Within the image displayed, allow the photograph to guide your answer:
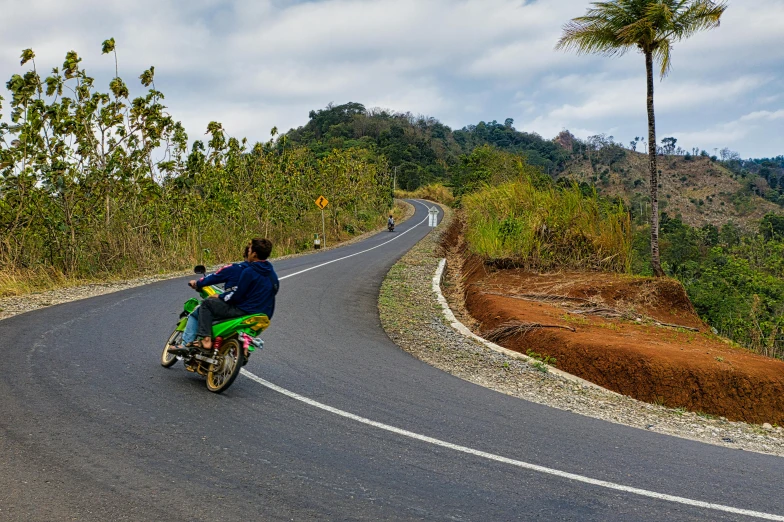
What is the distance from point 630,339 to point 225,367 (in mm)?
6423

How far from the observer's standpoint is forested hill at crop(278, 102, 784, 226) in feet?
352

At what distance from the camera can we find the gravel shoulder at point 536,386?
677cm

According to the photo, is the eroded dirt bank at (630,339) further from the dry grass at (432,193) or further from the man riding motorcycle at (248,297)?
the dry grass at (432,193)

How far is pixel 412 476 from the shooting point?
4570mm

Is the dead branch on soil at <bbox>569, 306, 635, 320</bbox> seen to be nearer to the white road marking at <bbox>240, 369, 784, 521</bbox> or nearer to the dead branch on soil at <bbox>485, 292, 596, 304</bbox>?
the dead branch on soil at <bbox>485, 292, 596, 304</bbox>

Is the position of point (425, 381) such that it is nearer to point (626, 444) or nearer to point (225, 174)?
point (626, 444)

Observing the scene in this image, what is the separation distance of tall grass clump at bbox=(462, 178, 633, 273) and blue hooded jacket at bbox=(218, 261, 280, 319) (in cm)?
1061

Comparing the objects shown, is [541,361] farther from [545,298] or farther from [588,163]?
[588,163]

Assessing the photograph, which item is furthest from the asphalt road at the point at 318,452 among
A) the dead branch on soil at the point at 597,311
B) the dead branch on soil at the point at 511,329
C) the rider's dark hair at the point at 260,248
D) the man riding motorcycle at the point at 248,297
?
the dead branch on soil at the point at 597,311

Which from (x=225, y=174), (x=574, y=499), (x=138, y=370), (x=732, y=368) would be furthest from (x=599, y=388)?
(x=225, y=174)

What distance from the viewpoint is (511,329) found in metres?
10.5

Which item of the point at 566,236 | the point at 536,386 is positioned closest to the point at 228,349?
the point at 536,386

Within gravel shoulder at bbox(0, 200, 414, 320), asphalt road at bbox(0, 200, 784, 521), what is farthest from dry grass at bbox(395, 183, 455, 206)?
asphalt road at bbox(0, 200, 784, 521)

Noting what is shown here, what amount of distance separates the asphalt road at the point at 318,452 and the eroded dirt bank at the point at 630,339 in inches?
88.5
